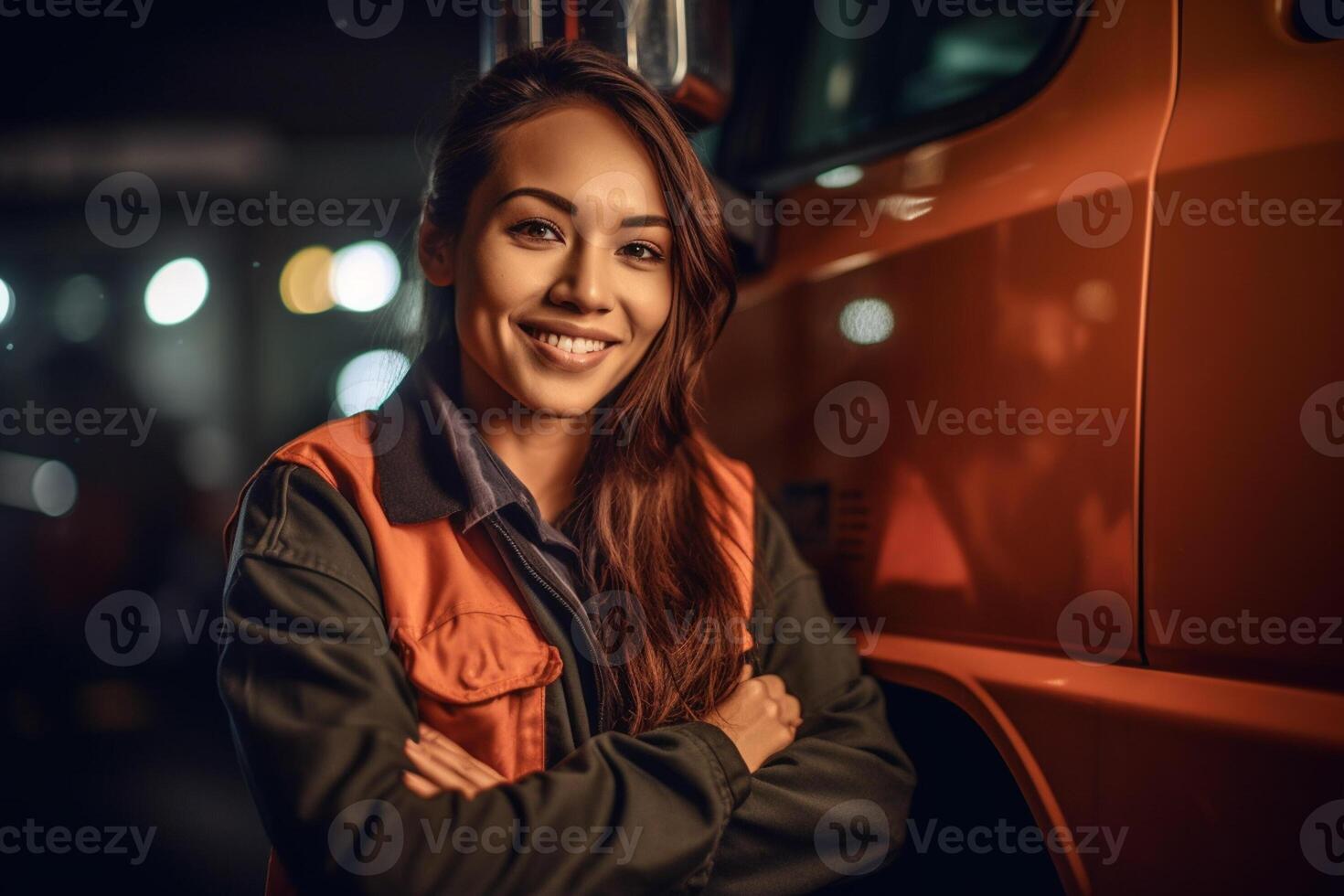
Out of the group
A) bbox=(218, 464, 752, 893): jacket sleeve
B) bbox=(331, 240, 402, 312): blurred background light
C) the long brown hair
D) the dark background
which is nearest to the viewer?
bbox=(218, 464, 752, 893): jacket sleeve

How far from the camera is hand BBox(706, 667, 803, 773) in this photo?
1164 millimetres

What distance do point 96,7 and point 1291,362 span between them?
3202 mm

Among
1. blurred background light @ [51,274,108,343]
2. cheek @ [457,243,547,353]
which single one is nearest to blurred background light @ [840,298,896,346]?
cheek @ [457,243,547,353]

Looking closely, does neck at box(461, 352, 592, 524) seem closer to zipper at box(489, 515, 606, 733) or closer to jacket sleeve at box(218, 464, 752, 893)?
zipper at box(489, 515, 606, 733)

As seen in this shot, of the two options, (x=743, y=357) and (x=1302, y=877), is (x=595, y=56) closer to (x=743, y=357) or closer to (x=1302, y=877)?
(x=743, y=357)

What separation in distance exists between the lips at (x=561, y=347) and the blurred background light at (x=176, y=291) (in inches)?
201

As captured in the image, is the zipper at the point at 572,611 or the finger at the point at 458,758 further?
the zipper at the point at 572,611

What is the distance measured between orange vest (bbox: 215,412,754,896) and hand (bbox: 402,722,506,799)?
0.03m

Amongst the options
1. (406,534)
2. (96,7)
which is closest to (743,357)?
(406,534)

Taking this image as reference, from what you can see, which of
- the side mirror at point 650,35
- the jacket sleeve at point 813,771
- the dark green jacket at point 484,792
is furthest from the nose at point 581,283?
the jacket sleeve at point 813,771

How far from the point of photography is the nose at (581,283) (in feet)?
3.78

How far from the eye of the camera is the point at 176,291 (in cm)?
571

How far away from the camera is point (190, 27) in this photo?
396cm

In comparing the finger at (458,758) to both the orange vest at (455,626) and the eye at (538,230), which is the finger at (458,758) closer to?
the orange vest at (455,626)
